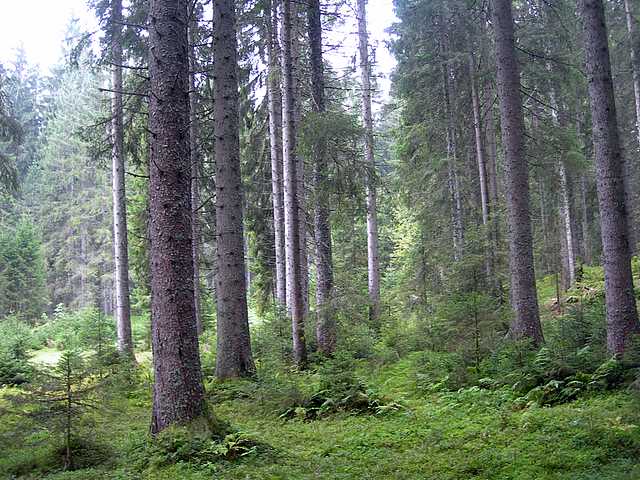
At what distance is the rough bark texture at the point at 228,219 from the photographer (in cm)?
1123

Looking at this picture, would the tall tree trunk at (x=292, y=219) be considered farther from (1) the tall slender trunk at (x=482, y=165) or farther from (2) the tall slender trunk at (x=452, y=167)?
(2) the tall slender trunk at (x=452, y=167)

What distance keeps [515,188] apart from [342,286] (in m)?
4.57

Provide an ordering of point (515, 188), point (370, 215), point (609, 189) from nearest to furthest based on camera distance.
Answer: point (609, 189)
point (515, 188)
point (370, 215)

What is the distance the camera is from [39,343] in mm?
25203

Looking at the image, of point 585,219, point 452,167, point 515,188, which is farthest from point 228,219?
point 585,219

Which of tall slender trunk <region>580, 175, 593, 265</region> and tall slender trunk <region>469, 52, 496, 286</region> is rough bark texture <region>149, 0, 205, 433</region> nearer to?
tall slender trunk <region>469, 52, 496, 286</region>

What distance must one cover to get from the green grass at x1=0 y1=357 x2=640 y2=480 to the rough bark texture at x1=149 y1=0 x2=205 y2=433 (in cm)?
97

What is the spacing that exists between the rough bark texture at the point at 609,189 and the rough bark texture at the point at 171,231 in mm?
6077

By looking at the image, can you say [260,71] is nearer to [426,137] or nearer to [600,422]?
[426,137]

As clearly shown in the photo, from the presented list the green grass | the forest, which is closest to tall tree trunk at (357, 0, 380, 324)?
the forest

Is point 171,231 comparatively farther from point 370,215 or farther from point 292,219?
point 370,215

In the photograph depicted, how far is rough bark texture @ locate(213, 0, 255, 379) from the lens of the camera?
11.2 meters

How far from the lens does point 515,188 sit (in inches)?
424

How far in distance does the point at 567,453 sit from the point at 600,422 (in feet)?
2.75
